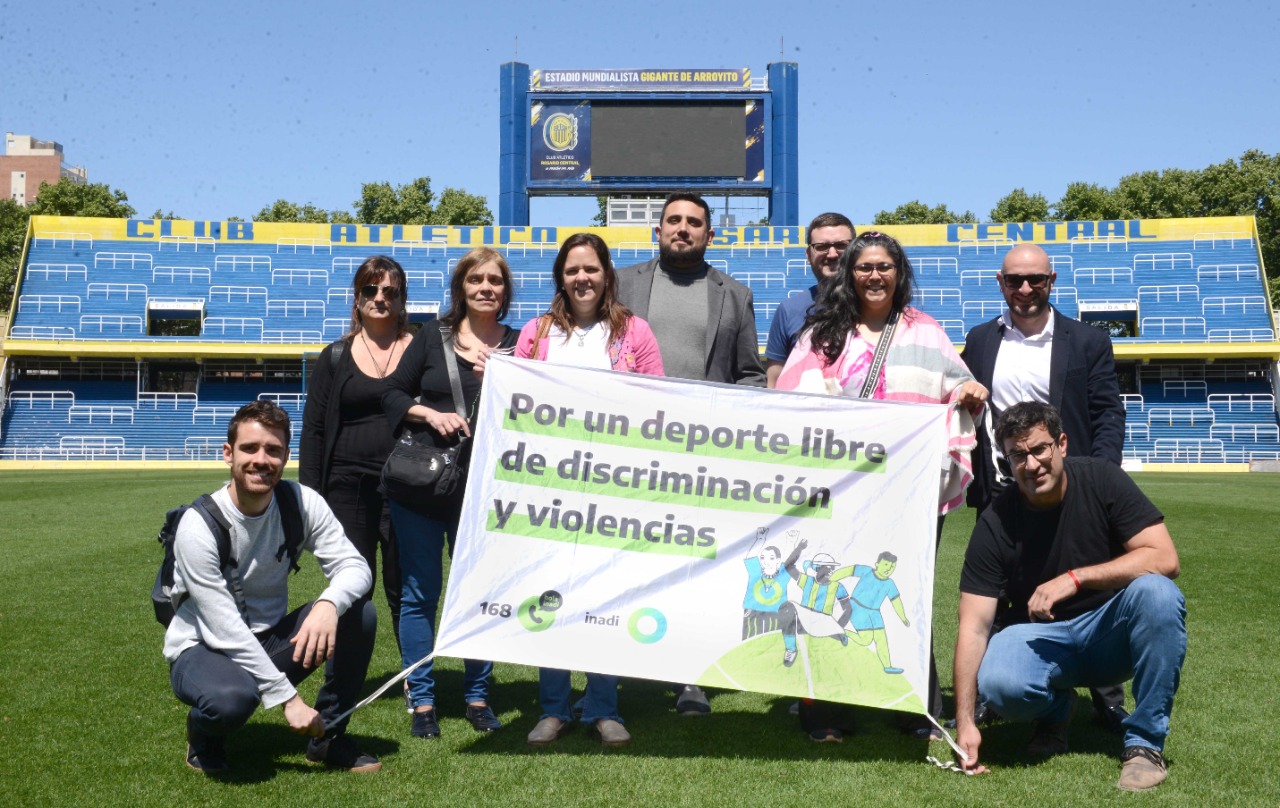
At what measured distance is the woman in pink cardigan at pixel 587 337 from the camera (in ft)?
14.0

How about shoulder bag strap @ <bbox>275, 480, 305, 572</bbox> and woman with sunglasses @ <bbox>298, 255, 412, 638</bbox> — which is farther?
woman with sunglasses @ <bbox>298, 255, 412, 638</bbox>

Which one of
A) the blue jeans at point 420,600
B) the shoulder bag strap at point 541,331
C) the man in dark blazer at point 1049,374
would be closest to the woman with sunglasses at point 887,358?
the man in dark blazer at point 1049,374

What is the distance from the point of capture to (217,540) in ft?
11.9

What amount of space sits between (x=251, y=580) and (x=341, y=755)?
70 cm

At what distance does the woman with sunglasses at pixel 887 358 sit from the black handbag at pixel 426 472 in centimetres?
141

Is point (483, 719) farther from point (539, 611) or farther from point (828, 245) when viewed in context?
point (828, 245)

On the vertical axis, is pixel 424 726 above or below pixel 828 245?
below

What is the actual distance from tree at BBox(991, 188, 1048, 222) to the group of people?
56935mm

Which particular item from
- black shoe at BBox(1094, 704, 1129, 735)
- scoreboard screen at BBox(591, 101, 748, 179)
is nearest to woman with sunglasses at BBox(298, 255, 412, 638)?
black shoe at BBox(1094, 704, 1129, 735)

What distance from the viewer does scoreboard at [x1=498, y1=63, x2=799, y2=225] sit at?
3191 cm

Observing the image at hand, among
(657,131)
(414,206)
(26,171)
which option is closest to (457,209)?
(414,206)

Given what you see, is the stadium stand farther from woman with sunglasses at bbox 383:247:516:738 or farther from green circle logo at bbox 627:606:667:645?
green circle logo at bbox 627:606:667:645

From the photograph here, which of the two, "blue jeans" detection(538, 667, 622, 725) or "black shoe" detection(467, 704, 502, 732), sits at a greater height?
"blue jeans" detection(538, 667, 622, 725)

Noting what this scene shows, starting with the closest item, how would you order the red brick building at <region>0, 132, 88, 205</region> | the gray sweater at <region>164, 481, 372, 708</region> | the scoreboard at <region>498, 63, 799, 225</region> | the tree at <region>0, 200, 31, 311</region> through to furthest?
the gray sweater at <region>164, 481, 372, 708</region>, the scoreboard at <region>498, 63, 799, 225</region>, the tree at <region>0, 200, 31, 311</region>, the red brick building at <region>0, 132, 88, 205</region>
